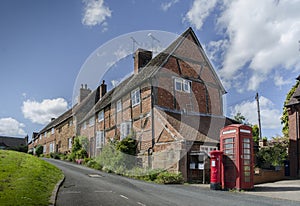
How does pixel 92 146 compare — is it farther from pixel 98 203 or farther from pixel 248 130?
pixel 98 203

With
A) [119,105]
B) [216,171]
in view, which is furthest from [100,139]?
[216,171]

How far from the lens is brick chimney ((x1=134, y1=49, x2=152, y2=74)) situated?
27.4 metres

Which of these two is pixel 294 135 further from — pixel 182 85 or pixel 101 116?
pixel 101 116

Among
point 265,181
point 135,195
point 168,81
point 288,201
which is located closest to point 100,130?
point 168,81

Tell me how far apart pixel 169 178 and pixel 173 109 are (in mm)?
7071

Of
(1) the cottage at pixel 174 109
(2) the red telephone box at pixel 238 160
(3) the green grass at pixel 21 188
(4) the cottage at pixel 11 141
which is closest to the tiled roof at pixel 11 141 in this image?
(4) the cottage at pixel 11 141

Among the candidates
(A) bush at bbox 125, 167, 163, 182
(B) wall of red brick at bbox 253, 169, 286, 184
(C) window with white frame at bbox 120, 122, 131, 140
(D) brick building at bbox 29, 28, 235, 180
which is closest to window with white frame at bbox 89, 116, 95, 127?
(D) brick building at bbox 29, 28, 235, 180

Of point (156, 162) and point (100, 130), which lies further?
point (100, 130)

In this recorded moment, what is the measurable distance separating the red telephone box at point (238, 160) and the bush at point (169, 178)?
307cm

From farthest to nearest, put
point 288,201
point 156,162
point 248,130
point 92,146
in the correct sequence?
point 92,146 < point 156,162 < point 248,130 < point 288,201

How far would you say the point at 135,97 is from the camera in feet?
78.9

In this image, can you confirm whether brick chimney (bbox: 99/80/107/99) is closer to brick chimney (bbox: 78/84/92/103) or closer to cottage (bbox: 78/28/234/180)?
brick chimney (bbox: 78/84/92/103)

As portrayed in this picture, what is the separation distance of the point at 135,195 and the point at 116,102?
56.7 ft

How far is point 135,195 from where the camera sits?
35.8 ft
